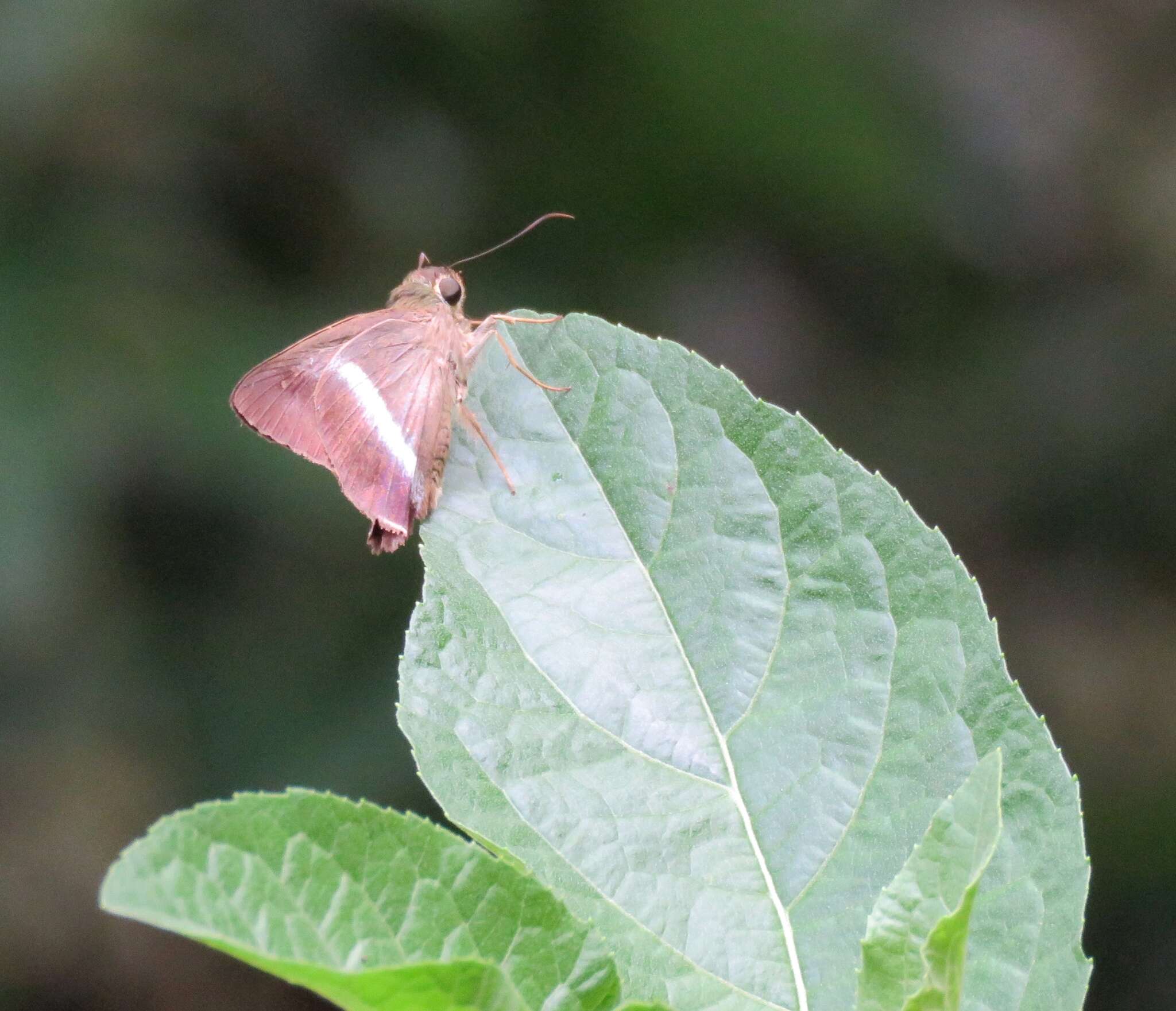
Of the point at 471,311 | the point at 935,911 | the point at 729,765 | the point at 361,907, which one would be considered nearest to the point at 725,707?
the point at 729,765

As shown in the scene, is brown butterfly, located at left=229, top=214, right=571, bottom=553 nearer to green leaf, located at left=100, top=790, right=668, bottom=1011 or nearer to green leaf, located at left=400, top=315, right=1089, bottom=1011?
green leaf, located at left=400, top=315, right=1089, bottom=1011

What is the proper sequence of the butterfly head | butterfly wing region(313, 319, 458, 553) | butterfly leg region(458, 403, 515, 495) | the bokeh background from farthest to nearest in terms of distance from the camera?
the bokeh background, the butterfly head, butterfly wing region(313, 319, 458, 553), butterfly leg region(458, 403, 515, 495)

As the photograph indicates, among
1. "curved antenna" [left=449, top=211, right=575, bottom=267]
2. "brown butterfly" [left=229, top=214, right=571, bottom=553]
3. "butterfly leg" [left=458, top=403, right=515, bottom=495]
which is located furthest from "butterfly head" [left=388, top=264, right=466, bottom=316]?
"butterfly leg" [left=458, top=403, right=515, bottom=495]

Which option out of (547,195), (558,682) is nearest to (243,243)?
(547,195)

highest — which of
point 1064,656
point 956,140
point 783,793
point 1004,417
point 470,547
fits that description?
point 956,140

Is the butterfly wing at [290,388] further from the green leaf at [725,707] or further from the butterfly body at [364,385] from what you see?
the green leaf at [725,707]

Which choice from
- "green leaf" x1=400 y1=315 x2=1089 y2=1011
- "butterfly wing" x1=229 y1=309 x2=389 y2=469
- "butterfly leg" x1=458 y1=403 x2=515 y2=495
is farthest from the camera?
"butterfly wing" x1=229 y1=309 x2=389 y2=469

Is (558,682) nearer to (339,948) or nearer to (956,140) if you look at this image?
(339,948)
